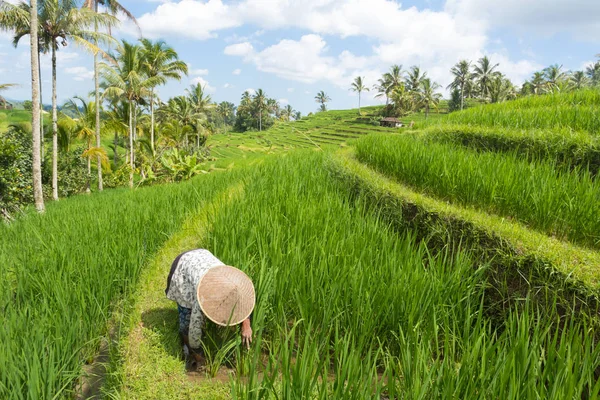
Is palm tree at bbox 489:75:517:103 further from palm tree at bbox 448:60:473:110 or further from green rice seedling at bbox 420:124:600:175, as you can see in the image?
green rice seedling at bbox 420:124:600:175

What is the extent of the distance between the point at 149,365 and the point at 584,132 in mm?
4817

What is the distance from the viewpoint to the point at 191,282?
2064mm

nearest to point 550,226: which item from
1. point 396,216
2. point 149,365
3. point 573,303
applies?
point 573,303

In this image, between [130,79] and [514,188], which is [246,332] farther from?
[130,79]

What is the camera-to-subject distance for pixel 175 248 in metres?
3.53

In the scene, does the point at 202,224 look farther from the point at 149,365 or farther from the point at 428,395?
the point at 428,395

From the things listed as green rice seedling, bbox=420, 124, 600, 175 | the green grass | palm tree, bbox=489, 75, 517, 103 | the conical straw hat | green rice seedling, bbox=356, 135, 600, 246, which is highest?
palm tree, bbox=489, 75, 517, 103

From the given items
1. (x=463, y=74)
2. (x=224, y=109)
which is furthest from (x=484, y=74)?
(x=224, y=109)

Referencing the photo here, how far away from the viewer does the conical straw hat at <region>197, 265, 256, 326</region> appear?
1.85m

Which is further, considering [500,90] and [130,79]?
[500,90]

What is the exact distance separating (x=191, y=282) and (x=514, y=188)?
263 cm

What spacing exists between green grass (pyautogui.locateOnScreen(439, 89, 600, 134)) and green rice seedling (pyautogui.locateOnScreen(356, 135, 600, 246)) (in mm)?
1126

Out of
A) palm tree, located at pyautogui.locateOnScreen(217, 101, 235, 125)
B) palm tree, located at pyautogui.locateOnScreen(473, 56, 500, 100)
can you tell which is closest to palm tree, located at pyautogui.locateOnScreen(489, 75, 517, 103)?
palm tree, located at pyautogui.locateOnScreen(473, 56, 500, 100)

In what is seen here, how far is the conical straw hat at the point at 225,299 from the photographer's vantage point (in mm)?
1848
